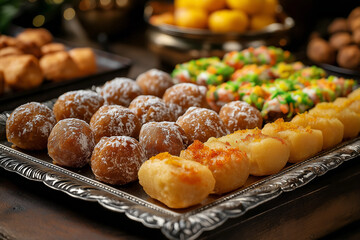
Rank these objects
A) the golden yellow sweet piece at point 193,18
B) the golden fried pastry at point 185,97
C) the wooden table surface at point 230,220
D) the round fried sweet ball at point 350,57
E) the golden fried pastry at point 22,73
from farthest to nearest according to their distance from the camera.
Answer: the golden yellow sweet piece at point 193,18 < the round fried sweet ball at point 350,57 < the golden fried pastry at point 22,73 < the golden fried pastry at point 185,97 < the wooden table surface at point 230,220

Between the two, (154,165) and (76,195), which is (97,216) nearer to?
(76,195)

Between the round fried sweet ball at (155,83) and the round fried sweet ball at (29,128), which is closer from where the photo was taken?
the round fried sweet ball at (29,128)

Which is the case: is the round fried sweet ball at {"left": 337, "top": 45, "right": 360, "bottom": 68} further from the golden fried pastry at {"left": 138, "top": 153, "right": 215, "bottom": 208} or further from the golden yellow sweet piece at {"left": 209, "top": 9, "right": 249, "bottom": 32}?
the golden fried pastry at {"left": 138, "top": 153, "right": 215, "bottom": 208}

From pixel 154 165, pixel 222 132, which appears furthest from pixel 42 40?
pixel 154 165

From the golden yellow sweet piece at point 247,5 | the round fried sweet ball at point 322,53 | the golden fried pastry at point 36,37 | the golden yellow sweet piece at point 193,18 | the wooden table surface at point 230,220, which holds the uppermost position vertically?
the golden yellow sweet piece at point 247,5

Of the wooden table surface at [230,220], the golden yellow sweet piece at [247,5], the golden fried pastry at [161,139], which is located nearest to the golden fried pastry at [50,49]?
the golden yellow sweet piece at [247,5]

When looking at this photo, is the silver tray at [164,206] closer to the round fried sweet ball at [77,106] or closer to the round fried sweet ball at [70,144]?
the round fried sweet ball at [70,144]

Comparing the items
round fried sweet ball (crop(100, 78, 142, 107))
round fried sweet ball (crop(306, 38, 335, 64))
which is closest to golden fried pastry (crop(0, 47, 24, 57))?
round fried sweet ball (crop(100, 78, 142, 107))

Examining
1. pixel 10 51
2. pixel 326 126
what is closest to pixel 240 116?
pixel 326 126

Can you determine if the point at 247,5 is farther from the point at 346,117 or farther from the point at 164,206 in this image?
the point at 164,206
